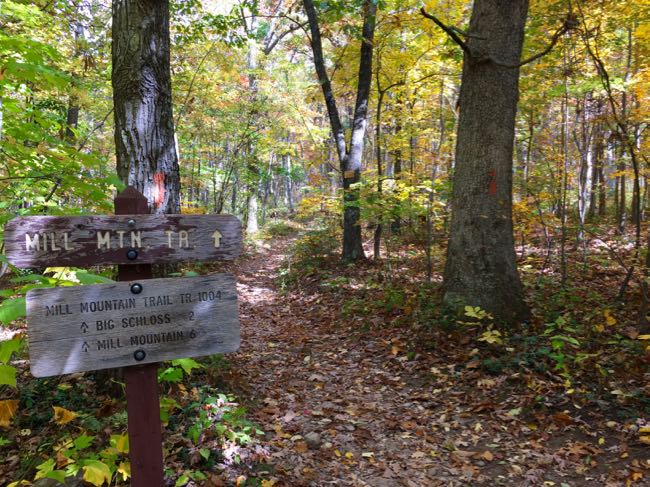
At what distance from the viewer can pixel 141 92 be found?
3996mm

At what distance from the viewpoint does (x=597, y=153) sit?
15.5m

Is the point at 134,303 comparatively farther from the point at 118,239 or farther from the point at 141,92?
the point at 141,92

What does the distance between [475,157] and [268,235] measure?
17.4 m

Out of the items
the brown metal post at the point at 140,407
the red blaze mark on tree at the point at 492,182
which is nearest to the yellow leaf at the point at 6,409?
the brown metal post at the point at 140,407

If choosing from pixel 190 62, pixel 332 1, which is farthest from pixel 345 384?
pixel 190 62

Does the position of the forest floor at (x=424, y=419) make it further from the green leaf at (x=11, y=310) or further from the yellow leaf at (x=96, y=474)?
the green leaf at (x=11, y=310)

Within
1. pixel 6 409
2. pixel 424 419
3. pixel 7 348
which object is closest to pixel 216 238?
pixel 7 348

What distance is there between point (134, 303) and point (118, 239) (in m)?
0.35

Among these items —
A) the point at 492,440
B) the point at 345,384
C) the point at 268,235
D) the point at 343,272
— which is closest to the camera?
the point at 492,440

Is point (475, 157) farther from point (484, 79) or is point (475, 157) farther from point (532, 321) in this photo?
point (532, 321)

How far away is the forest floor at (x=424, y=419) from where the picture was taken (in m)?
3.50

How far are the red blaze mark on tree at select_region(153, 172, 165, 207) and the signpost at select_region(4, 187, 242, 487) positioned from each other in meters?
1.97

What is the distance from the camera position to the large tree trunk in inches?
223

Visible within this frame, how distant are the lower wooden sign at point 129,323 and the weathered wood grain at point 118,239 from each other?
0.49ft
